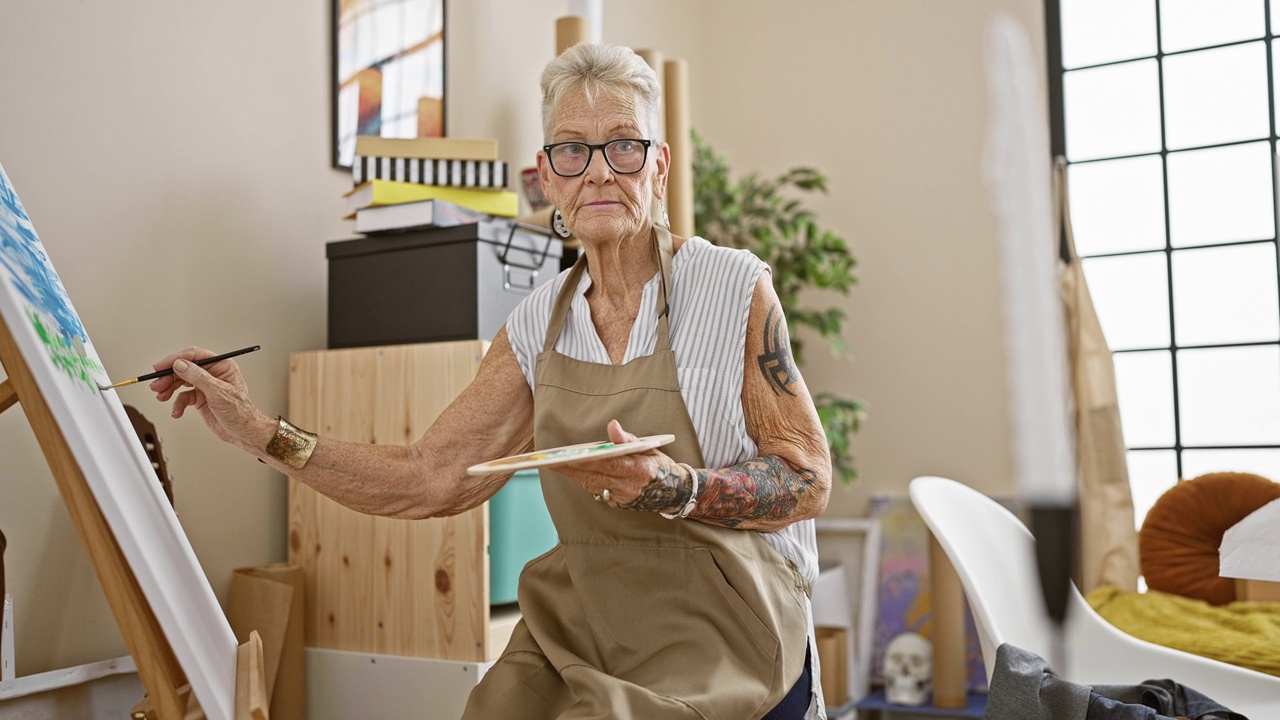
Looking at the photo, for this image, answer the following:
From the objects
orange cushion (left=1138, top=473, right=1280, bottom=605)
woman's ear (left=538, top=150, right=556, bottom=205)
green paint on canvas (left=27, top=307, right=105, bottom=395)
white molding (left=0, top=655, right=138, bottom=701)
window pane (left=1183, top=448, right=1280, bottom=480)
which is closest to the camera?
green paint on canvas (left=27, top=307, right=105, bottom=395)

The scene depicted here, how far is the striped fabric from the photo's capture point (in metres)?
2.14

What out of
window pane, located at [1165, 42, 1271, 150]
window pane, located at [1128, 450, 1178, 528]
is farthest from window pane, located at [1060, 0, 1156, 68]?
window pane, located at [1128, 450, 1178, 528]

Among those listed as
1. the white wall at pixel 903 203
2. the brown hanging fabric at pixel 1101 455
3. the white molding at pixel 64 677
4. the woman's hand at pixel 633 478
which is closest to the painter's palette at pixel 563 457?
the woman's hand at pixel 633 478

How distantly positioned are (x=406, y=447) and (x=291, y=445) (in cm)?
16

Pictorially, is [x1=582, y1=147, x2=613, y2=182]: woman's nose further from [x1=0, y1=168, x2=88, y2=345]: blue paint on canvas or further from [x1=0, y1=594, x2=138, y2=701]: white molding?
[x1=0, y1=594, x2=138, y2=701]: white molding

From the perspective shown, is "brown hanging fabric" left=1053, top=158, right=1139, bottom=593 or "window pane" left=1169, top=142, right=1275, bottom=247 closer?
"brown hanging fabric" left=1053, top=158, right=1139, bottom=593

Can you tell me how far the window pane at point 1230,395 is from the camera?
11.2 ft

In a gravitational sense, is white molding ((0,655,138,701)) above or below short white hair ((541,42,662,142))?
below

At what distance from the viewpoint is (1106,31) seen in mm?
3799

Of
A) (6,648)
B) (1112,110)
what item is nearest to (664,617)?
(6,648)

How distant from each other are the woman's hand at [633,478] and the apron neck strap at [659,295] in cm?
29

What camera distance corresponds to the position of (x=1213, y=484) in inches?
94.0

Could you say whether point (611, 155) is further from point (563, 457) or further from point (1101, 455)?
point (1101, 455)

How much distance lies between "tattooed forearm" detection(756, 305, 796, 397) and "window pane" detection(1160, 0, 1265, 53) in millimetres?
3067
